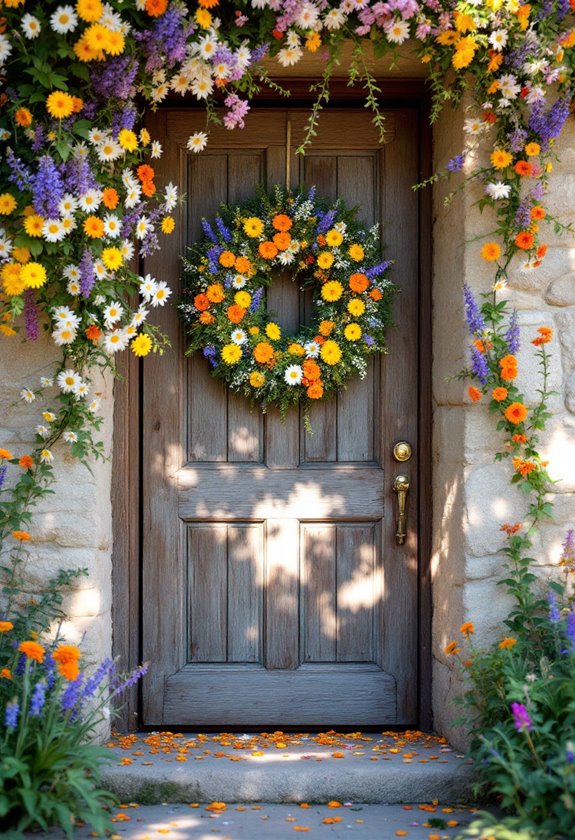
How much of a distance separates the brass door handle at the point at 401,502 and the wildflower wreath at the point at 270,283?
1.37 ft

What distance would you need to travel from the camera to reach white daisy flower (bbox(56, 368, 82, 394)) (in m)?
2.96

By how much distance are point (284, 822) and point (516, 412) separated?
1438 mm

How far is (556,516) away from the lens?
313 cm

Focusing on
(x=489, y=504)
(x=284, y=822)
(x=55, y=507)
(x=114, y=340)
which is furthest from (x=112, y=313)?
(x=284, y=822)

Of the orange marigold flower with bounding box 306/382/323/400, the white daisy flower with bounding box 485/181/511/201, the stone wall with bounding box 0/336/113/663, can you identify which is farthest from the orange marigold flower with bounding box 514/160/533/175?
the stone wall with bounding box 0/336/113/663

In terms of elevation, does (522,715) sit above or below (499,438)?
below

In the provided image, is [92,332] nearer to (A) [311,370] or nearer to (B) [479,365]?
(A) [311,370]

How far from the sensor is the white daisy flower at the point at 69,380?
2959mm

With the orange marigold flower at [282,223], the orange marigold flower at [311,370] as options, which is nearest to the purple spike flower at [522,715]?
the orange marigold flower at [311,370]

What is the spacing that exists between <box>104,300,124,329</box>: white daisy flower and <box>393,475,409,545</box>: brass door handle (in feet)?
3.86

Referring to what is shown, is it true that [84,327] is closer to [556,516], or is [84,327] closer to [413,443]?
[413,443]

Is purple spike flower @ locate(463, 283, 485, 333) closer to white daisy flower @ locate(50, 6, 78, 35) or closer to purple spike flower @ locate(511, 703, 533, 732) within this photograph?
purple spike flower @ locate(511, 703, 533, 732)

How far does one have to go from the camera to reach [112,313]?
296 centimetres

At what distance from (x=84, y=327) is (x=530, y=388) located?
1.46 metres
